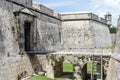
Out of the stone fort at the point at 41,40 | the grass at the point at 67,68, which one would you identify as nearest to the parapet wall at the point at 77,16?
the stone fort at the point at 41,40

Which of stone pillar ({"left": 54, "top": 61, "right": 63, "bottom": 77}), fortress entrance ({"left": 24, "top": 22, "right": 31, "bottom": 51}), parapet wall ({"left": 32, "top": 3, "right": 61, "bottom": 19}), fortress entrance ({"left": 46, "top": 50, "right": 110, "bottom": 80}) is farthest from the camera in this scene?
parapet wall ({"left": 32, "top": 3, "right": 61, "bottom": 19})

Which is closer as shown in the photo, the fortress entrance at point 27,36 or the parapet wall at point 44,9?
the fortress entrance at point 27,36

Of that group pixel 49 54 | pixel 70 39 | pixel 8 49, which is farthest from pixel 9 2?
pixel 70 39

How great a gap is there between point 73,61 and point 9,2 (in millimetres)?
5304

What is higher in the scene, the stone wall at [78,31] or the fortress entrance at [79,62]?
the stone wall at [78,31]

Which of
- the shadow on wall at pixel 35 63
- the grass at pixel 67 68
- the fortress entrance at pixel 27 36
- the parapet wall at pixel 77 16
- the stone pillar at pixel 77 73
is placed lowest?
the grass at pixel 67 68

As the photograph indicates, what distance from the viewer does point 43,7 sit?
1836 cm

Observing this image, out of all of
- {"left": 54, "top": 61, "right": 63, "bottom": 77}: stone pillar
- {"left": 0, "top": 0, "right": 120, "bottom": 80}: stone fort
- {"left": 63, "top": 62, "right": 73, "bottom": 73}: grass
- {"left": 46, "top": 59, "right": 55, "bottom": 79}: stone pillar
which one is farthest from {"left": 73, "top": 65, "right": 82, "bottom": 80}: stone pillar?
{"left": 63, "top": 62, "right": 73, "bottom": 73}: grass

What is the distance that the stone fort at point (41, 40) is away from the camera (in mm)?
12719

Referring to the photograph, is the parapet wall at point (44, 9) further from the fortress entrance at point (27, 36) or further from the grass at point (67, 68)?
the grass at point (67, 68)

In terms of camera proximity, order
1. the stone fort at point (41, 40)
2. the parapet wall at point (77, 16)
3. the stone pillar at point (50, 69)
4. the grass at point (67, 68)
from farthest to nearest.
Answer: the parapet wall at point (77, 16) < the grass at point (67, 68) < the stone pillar at point (50, 69) < the stone fort at point (41, 40)

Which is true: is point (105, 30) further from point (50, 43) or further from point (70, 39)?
point (50, 43)

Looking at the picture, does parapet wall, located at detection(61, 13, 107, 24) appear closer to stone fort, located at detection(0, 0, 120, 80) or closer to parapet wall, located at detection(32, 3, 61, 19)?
stone fort, located at detection(0, 0, 120, 80)

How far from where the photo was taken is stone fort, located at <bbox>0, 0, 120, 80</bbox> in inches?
501
